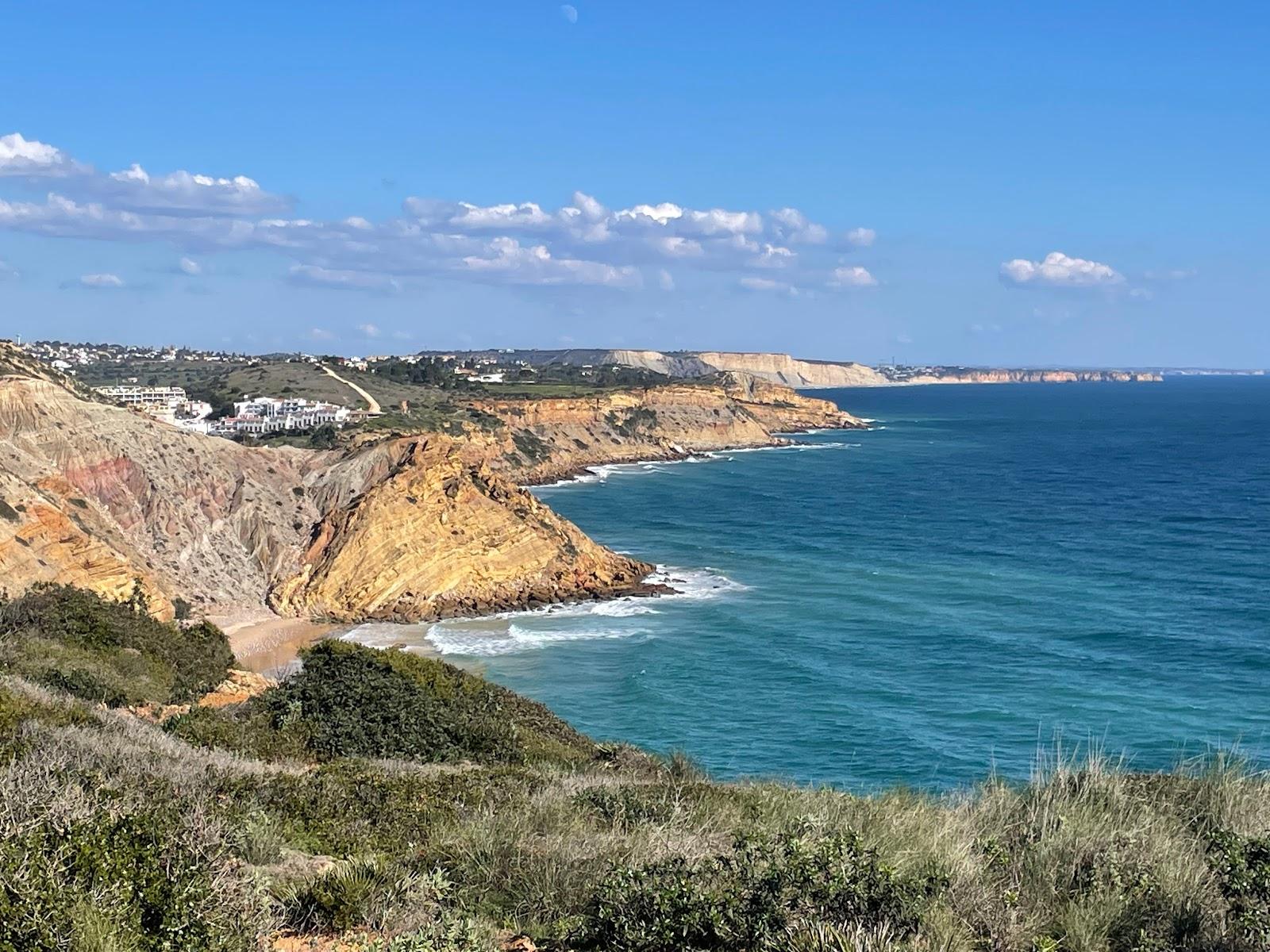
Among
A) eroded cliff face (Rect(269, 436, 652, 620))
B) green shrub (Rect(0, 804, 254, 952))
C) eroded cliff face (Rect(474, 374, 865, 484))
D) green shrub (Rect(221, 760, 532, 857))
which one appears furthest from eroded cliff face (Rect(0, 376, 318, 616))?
eroded cliff face (Rect(474, 374, 865, 484))

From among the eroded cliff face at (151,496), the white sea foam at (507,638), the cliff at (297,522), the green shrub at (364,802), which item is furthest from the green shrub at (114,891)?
the cliff at (297,522)

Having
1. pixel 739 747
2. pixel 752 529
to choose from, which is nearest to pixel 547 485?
pixel 752 529

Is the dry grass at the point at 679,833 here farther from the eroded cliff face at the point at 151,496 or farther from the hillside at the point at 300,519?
the hillside at the point at 300,519

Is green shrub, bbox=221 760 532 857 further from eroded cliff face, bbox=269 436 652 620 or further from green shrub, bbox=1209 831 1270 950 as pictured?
eroded cliff face, bbox=269 436 652 620

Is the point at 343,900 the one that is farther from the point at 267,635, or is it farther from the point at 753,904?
the point at 267,635

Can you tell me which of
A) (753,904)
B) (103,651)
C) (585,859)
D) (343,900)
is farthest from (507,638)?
(753,904)

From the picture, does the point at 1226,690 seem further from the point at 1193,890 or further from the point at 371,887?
the point at 371,887
